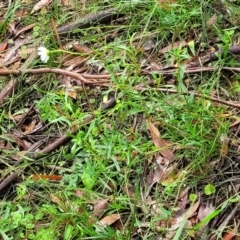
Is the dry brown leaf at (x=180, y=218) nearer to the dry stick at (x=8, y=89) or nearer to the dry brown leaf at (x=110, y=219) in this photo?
the dry brown leaf at (x=110, y=219)

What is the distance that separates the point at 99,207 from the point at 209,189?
457 mm

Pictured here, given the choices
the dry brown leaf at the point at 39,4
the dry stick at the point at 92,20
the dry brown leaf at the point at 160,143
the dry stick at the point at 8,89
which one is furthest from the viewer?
the dry brown leaf at the point at 39,4

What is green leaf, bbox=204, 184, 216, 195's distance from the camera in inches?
84.7

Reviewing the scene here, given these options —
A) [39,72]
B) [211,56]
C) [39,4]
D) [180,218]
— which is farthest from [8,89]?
[180,218]

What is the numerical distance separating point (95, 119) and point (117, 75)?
287 millimetres

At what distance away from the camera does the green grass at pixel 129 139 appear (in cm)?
217

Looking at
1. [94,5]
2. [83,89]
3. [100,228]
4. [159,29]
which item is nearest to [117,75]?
[83,89]

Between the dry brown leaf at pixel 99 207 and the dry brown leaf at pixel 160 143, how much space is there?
0.33 meters

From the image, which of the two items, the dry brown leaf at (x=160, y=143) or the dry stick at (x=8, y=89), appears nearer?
the dry brown leaf at (x=160, y=143)

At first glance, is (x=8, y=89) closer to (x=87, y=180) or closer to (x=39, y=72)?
(x=39, y=72)

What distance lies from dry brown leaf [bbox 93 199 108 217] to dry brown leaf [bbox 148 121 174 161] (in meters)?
0.33

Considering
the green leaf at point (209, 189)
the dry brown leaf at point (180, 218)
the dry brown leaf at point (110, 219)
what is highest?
the green leaf at point (209, 189)

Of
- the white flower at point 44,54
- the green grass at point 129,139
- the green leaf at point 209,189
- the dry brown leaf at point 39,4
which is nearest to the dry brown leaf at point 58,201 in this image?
the green grass at point 129,139

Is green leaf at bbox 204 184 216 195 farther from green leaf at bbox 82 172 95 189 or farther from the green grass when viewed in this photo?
green leaf at bbox 82 172 95 189
